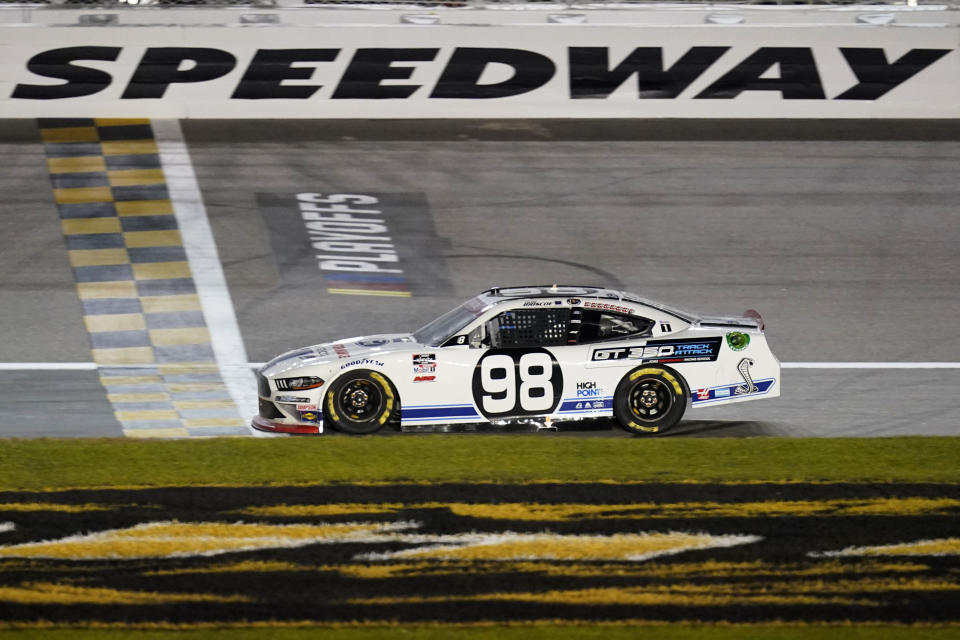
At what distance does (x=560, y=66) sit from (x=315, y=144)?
3284 millimetres

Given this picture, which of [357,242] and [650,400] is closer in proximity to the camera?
[650,400]

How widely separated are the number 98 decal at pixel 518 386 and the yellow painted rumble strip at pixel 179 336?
3.45m

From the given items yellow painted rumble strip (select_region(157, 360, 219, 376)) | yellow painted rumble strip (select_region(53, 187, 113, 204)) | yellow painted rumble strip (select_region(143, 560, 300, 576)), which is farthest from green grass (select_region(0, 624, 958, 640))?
yellow painted rumble strip (select_region(53, 187, 113, 204))

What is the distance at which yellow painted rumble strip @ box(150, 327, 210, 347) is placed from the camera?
37.0ft

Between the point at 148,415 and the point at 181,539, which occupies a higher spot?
the point at 148,415

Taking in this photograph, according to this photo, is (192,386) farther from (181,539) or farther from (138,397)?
(181,539)

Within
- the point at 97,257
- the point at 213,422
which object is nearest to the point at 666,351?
the point at 213,422

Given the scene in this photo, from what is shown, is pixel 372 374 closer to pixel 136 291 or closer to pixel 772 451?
pixel 772 451

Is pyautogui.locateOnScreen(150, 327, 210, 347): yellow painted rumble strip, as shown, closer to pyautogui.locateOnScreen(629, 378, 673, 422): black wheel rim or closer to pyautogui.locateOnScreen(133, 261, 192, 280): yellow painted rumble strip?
pyautogui.locateOnScreen(133, 261, 192, 280): yellow painted rumble strip

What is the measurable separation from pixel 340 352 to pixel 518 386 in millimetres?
1371

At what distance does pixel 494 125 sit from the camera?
51.8ft

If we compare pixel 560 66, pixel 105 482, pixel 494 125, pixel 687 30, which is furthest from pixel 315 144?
pixel 105 482

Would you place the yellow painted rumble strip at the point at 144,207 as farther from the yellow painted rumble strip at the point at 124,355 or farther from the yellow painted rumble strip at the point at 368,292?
the yellow painted rumble strip at the point at 124,355

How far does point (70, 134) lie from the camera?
15438 millimetres
